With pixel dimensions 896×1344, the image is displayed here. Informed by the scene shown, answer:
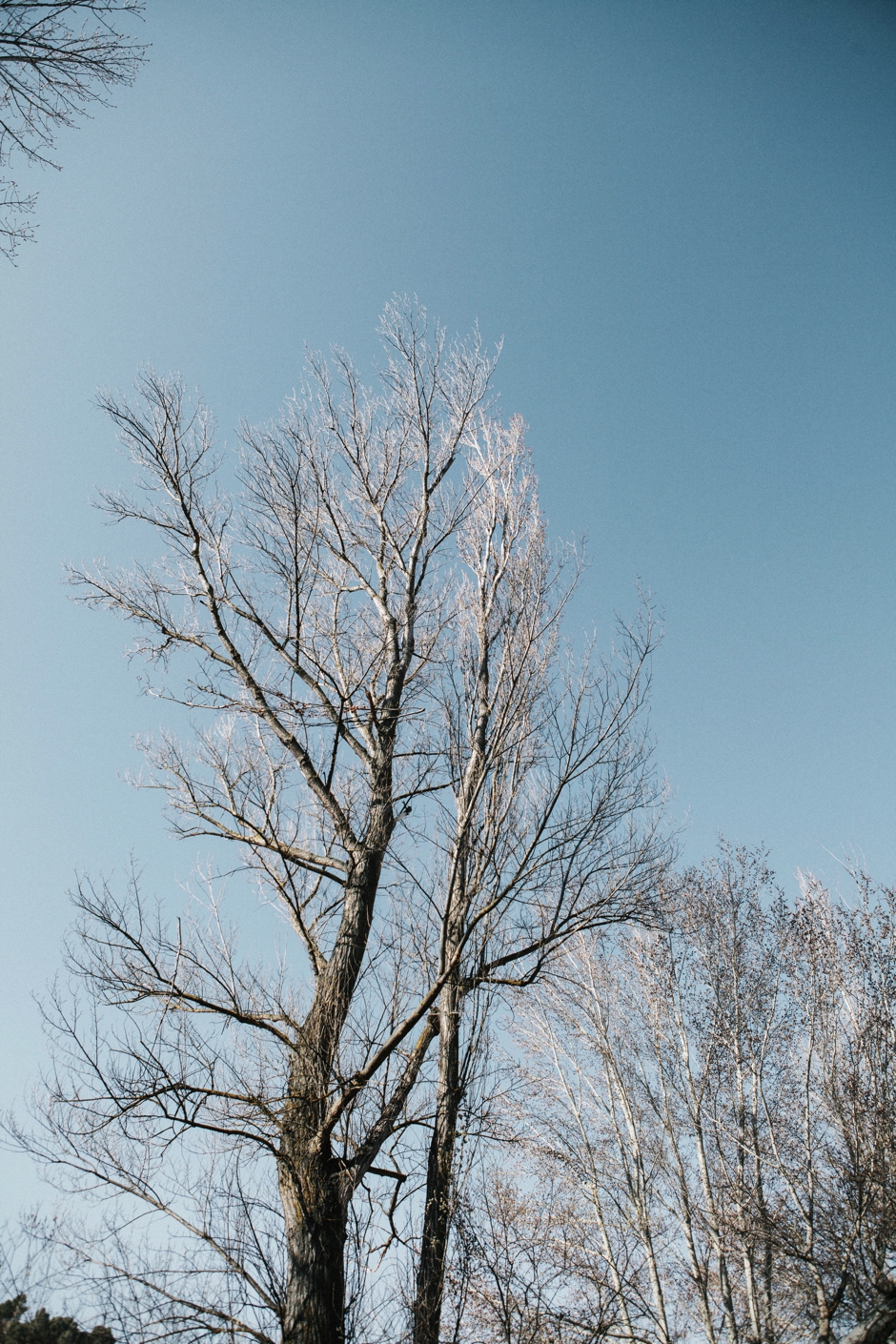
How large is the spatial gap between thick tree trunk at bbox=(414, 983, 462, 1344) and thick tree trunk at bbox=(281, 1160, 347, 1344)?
446mm

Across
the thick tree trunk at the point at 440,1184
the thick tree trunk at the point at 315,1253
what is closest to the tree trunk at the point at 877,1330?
the thick tree trunk at the point at 440,1184

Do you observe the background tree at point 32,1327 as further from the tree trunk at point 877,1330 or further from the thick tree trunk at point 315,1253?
the tree trunk at point 877,1330

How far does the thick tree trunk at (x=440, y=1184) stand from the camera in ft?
11.9

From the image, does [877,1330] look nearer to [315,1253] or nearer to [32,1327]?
[315,1253]

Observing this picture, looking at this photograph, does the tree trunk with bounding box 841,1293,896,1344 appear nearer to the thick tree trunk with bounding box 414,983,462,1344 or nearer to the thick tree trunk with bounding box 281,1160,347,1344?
the thick tree trunk with bounding box 414,983,462,1344

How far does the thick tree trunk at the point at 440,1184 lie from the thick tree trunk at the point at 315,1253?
0.45 m

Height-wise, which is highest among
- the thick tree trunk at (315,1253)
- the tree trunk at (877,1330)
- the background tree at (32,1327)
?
the thick tree trunk at (315,1253)

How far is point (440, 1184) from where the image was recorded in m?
3.89

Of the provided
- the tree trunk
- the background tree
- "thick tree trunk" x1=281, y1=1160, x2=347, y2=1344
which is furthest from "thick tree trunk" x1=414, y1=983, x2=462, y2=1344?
the tree trunk

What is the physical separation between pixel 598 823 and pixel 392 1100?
196cm

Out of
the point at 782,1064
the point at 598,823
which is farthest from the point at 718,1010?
the point at 598,823

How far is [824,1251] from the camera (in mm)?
9227

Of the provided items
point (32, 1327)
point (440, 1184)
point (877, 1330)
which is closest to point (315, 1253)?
point (440, 1184)

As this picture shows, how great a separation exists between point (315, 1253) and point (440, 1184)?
0.73 meters
